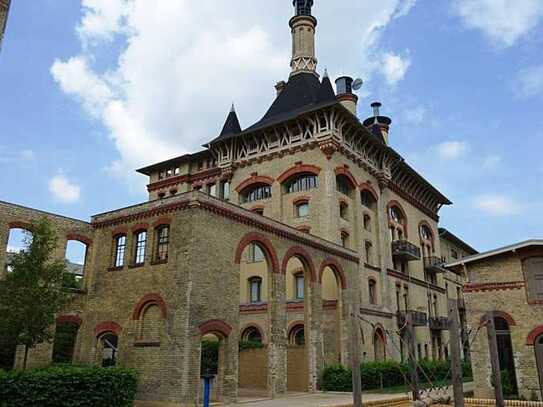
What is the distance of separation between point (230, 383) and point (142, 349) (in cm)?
350

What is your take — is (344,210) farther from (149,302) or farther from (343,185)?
(149,302)

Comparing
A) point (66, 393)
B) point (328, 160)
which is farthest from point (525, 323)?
point (66, 393)

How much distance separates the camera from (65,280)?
1828cm

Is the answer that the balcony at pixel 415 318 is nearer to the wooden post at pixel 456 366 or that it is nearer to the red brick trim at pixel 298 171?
the red brick trim at pixel 298 171

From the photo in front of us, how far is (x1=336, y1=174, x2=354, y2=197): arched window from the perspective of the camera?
106 ft

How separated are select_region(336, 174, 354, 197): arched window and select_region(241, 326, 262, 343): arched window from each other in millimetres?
10252

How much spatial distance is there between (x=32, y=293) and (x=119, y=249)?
541cm

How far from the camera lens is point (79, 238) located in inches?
874

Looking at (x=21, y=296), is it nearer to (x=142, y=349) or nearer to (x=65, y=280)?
(x=65, y=280)

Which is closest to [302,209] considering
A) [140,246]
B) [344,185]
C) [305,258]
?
[344,185]

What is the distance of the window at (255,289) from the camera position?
31672mm

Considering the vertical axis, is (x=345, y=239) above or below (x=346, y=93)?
below

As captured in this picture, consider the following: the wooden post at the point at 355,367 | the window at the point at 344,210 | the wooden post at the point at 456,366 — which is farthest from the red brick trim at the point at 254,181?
the wooden post at the point at 456,366

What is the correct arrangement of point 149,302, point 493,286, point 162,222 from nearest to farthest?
point 149,302 < point 162,222 < point 493,286
